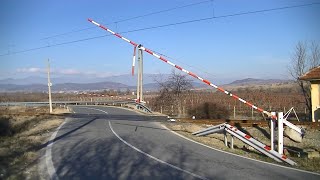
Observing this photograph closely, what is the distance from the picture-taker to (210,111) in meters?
39.9

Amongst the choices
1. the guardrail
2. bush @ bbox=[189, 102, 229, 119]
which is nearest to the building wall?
the guardrail

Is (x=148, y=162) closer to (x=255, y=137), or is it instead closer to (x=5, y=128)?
(x=255, y=137)

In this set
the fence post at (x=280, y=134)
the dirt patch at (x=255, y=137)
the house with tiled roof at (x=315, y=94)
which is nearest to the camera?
the fence post at (x=280, y=134)

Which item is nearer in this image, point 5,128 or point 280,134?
point 280,134

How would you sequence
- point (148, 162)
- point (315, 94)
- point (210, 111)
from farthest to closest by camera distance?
point (210, 111), point (315, 94), point (148, 162)

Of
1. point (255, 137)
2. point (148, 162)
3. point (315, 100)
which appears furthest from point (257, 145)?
point (315, 100)

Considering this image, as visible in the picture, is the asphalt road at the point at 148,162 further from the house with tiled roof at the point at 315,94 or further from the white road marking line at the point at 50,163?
the house with tiled roof at the point at 315,94

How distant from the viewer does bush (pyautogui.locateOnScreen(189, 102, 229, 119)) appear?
39.3 meters

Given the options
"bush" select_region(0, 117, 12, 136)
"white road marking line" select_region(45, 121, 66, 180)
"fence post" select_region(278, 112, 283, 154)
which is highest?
"fence post" select_region(278, 112, 283, 154)

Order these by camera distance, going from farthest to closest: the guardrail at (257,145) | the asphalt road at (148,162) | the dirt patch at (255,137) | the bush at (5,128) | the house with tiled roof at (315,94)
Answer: the house with tiled roof at (315,94) → the bush at (5,128) → the dirt patch at (255,137) → the guardrail at (257,145) → the asphalt road at (148,162)

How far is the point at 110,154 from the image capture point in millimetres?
13477

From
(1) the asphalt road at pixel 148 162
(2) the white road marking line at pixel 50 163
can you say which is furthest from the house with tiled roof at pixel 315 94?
(2) the white road marking line at pixel 50 163

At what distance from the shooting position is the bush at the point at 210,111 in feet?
129

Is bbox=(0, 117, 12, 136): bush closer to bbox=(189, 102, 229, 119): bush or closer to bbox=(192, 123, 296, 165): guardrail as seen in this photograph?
bbox=(192, 123, 296, 165): guardrail
